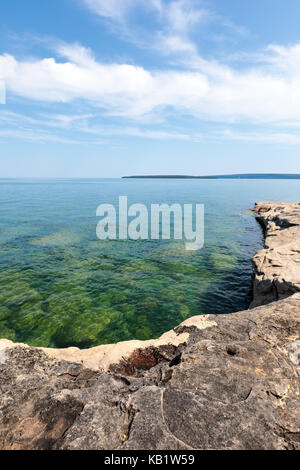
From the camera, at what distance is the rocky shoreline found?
3479 mm

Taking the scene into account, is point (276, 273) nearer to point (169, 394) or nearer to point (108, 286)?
point (169, 394)

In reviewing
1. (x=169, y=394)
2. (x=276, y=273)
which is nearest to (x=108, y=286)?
(x=276, y=273)

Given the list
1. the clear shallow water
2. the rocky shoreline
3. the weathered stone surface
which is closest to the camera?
the rocky shoreline

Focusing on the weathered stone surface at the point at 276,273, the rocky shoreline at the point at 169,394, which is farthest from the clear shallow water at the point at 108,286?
the rocky shoreline at the point at 169,394

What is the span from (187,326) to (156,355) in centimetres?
130

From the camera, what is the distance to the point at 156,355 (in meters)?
6.52

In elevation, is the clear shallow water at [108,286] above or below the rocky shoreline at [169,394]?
below

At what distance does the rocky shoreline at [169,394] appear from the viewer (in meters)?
3.48

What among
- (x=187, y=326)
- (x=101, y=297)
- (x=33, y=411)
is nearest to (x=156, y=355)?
(x=187, y=326)

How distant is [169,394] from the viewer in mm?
4219

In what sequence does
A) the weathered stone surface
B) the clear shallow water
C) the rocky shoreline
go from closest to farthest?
the rocky shoreline, the weathered stone surface, the clear shallow water

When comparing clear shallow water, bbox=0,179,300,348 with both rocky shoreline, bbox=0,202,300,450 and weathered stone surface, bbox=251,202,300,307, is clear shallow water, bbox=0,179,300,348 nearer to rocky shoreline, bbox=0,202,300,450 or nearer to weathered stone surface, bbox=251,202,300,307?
weathered stone surface, bbox=251,202,300,307

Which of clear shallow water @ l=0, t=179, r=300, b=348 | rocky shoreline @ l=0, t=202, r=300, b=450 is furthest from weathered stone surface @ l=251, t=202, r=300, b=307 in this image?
rocky shoreline @ l=0, t=202, r=300, b=450

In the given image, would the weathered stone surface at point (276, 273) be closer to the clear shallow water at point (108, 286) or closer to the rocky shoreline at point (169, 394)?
the clear shallow water at point (108, 286)
